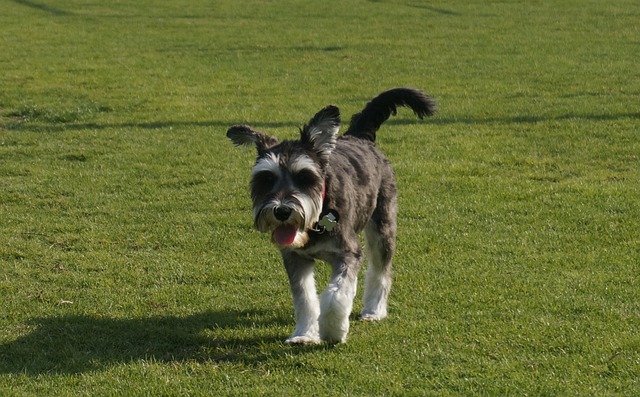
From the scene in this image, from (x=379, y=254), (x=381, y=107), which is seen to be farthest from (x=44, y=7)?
(x=379, y=254)

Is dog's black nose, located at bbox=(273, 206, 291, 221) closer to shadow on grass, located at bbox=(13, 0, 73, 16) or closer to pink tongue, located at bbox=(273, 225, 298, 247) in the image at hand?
pink tongue, located at bbox=(273, 225, 298, 247)

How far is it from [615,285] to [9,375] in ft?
14.7

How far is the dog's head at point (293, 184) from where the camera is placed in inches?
246

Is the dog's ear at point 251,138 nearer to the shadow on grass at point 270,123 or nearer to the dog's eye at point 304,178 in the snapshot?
the dog's eye at point 304,178

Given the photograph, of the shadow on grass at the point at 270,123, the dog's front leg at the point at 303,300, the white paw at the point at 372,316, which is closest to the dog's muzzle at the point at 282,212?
the dog's front leg at the point at 303,300

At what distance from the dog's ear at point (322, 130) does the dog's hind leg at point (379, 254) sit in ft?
3.39

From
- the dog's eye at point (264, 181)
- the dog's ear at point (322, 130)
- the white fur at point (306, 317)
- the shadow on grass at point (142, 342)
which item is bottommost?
the shadow on grass at point (142, 342)

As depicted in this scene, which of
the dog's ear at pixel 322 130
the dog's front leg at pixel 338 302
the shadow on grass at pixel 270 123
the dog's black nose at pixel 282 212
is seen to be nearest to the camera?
the dog's black nose at pixel 282 212

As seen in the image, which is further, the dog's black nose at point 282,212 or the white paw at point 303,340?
the white paw at point 303,340

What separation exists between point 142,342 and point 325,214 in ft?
5.09

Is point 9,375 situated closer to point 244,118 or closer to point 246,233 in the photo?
point 246,233

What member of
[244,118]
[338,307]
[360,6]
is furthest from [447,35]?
[338,307]

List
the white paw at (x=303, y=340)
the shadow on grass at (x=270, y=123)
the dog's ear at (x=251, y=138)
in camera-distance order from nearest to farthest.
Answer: the white paw at (x=303, y=340)
the dog's ear at (x=251, y=138)
the shadow on grass at (x=270, y=123)

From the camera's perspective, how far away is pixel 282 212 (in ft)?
20.3
